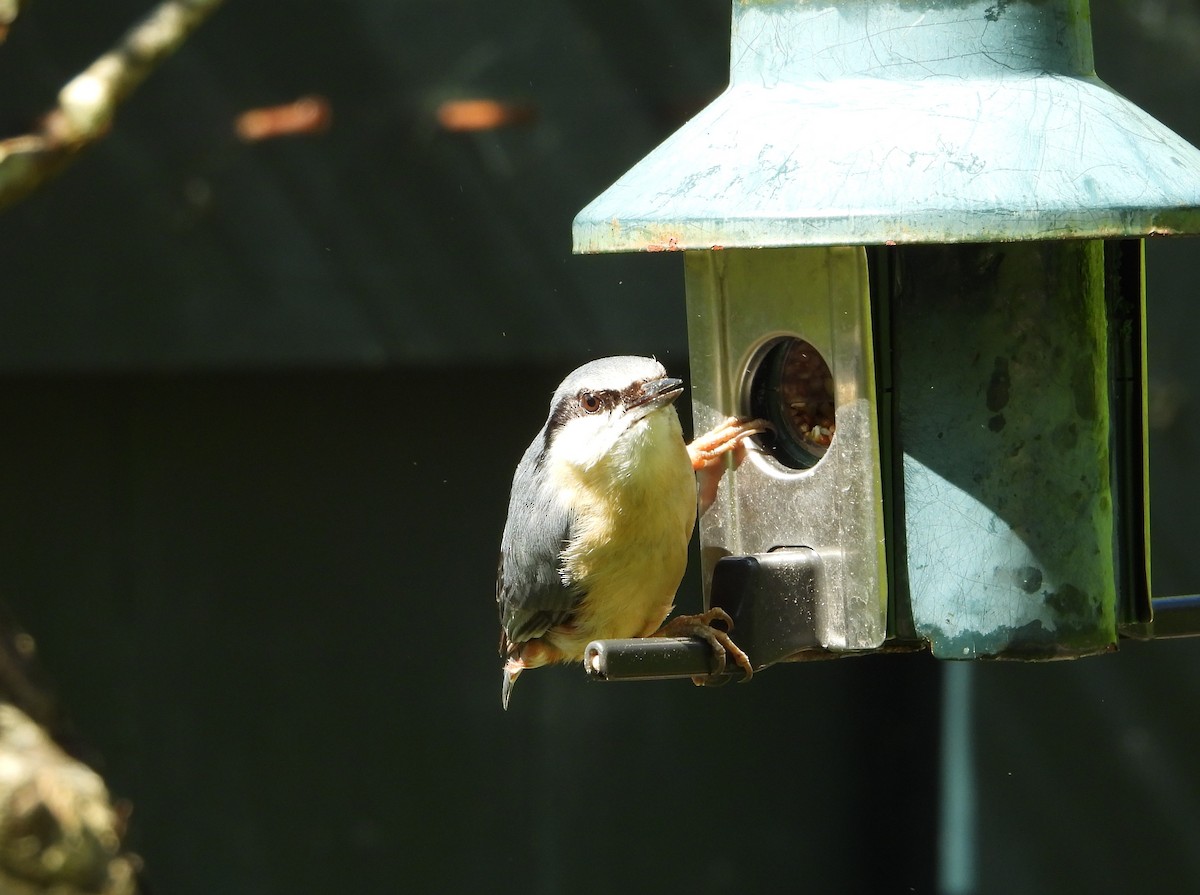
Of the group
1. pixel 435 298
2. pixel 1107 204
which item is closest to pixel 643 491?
pixel 1107 204

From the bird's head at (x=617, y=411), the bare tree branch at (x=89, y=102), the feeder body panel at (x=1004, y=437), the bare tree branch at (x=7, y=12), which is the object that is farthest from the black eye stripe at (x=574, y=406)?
the bare tree branch at (x=7, y=12)

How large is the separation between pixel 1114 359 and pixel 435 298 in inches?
124

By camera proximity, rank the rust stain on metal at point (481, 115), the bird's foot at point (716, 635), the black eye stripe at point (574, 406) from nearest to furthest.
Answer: the bird's foot at point (716, 635) → the black eye stripe at point (574, 406) → the rust stain on metal at point (481, 115)

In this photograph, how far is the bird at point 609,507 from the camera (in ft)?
11.8

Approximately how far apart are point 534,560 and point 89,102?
1.74 m

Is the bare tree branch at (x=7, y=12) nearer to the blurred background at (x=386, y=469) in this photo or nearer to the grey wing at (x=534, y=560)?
the blurred background at (x=386, y=469)

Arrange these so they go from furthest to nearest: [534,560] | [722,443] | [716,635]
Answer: [534,560] < [722,443] < [716,635]

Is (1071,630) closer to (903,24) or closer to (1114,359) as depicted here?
(1114,359)

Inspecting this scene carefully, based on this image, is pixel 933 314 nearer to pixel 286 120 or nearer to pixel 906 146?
pixel 906 146

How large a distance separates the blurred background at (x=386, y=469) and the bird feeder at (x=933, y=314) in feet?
9.08

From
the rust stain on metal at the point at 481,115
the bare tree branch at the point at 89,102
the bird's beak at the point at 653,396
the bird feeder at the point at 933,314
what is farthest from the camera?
the rust stain on metal at the point at 481,115

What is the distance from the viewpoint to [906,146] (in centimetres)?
285

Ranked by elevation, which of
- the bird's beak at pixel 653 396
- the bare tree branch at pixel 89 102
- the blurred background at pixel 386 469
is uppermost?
the bare tree branch at pixel 89 102

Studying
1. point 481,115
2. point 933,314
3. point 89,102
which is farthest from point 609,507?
point 481,115
